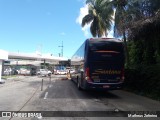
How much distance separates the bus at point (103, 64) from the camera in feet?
60.6

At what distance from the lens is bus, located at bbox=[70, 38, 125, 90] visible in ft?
60.6

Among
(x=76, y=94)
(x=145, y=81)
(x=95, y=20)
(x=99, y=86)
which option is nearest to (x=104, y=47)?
(x=99, y=86)

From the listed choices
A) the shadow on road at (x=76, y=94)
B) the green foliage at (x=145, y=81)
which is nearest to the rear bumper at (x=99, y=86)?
the shadow on road at (x=76, y=94)

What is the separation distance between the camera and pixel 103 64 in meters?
18.6

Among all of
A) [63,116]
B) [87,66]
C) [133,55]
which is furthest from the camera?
[133,55]

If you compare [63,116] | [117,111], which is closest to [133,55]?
[117,111]

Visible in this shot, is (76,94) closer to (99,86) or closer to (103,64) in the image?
(99,86)

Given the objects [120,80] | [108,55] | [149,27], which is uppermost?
[149,27]

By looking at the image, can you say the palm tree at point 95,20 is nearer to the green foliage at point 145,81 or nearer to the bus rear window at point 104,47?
the green foliage at point 145,81

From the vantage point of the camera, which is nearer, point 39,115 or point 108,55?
point 39,115

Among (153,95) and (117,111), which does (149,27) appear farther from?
(117,111)

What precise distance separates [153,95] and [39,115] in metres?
9.55

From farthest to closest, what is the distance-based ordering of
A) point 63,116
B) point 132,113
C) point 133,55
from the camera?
point 133,55 < point 132,113 < point 63,116

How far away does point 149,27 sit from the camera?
1947 cm
